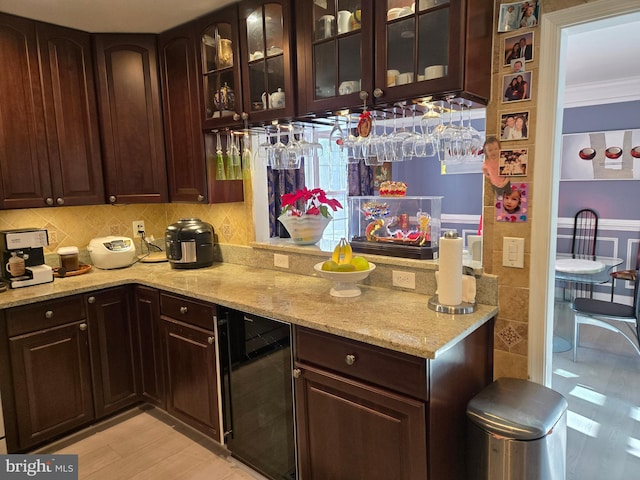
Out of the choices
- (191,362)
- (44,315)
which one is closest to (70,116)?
(44,315)

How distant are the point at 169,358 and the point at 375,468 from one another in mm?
1391

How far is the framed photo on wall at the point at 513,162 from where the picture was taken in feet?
5.75

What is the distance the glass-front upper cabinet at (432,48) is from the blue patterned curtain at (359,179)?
347 centimetres

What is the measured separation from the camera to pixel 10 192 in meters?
2.44

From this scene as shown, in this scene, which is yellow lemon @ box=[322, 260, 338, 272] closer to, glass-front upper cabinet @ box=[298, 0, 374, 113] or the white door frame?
glass-front upper cabinet @ box=[298, 0, 374, 113]

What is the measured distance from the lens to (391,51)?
5.94 ft

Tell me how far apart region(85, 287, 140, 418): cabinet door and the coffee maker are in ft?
1.10

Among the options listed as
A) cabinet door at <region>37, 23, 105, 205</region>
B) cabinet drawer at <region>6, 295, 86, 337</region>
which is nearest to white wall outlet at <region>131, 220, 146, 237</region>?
cabinet door at <region>37, 23, 105, 205</region>

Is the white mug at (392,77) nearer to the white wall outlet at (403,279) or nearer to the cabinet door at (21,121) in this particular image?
the white wall outlet at (403,279)

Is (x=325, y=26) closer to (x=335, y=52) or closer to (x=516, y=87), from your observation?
(x=335, y=52)

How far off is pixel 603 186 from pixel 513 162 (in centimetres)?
381

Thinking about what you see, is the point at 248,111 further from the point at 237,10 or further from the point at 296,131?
the point at 237,10

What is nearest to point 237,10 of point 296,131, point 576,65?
point 296,131

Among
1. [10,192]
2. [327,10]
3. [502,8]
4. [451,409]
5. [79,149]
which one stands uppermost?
[327,10]
